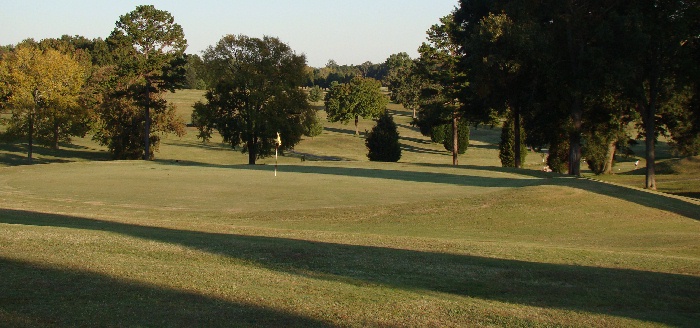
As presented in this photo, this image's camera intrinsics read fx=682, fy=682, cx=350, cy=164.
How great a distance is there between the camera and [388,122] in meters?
67.6

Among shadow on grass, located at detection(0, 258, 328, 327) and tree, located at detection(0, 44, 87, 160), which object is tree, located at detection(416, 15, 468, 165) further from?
shadow on grass, located at detection(0, 258, 328, 327)

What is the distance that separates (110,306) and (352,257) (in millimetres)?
5670

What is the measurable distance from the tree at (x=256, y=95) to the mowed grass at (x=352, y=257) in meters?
29.0

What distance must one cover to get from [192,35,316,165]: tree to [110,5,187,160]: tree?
8.47m

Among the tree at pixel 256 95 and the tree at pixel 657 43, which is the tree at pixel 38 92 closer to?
the tree at pixel 256 95

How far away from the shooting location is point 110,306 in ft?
26.6

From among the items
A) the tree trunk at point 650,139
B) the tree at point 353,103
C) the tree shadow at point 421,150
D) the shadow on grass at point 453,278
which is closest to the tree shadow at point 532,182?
the tree trunk at point 650,139

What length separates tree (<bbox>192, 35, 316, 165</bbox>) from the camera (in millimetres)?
60281

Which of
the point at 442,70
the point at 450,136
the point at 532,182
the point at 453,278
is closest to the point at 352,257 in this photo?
the point at 453,278

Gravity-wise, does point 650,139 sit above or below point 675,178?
above

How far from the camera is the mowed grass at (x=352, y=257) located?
8.48 m

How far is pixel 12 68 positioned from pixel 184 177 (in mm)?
44625

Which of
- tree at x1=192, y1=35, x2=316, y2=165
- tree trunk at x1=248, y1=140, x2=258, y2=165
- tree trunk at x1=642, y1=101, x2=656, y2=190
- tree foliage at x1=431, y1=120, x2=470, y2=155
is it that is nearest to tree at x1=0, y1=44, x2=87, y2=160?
tree at x1=192, y1=35, x2=316, y2=165

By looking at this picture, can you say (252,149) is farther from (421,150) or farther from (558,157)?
(421,150)
